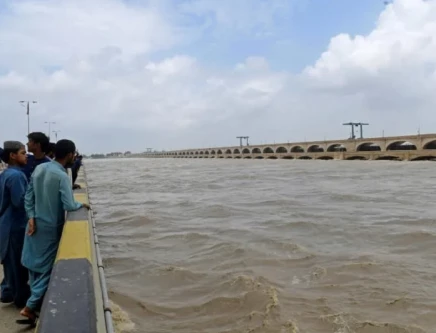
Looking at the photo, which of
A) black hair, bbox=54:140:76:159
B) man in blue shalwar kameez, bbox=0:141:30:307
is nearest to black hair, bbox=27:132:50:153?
man in blue shalwar kameez, bbox=0:141:30:307

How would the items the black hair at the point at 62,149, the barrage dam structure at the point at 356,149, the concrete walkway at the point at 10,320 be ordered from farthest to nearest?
the barrage dam structure at the point at 356,149 < the black hair at the point at 62,149 < the concrete walkway at the point at 10,320

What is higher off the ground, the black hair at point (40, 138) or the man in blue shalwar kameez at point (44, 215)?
the black hair at point (40, 138)

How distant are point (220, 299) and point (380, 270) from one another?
2674mm


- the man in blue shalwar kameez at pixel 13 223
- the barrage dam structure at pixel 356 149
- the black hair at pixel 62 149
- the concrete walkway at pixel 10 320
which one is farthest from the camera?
the barrage dam structure at pixel 356 149

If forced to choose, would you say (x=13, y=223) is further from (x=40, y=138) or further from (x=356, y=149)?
(x=356, y=149)

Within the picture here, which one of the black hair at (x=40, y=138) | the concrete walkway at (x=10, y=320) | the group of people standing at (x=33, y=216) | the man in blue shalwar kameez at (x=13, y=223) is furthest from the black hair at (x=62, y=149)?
the concrete walkway at (x=10, y=320)

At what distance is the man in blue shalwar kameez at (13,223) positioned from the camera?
3.70 meters

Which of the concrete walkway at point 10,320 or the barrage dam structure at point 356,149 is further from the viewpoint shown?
the barrage dam structure at point 356,149

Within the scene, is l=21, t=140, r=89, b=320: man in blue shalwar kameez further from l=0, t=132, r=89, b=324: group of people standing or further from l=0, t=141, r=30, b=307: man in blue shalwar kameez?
l=0, t=141, r=30, b=307: man in blue shalwar kameez

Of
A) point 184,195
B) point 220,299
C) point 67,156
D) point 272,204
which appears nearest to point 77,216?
point 67,156

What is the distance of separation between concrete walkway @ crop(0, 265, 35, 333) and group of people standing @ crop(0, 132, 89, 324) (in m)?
0.06

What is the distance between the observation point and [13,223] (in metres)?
3.80

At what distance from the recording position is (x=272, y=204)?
1375 cm

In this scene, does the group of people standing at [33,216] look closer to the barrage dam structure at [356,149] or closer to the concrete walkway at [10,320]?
the concrete walkway at [10,320]
